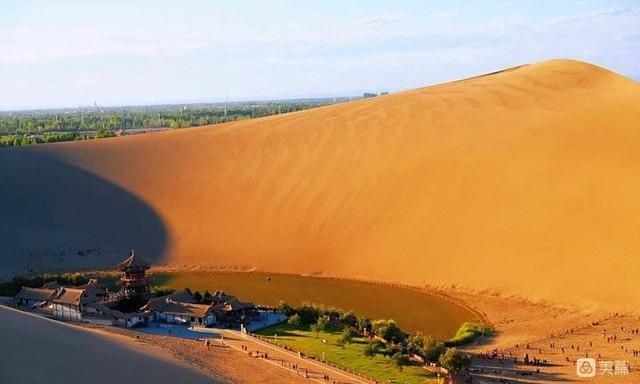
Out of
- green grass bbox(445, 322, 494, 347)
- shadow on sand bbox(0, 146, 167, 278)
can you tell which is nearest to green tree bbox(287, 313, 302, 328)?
green grass bbox(445, 322, 494, 347)

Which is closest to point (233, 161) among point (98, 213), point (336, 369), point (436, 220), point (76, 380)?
point (98, 213)

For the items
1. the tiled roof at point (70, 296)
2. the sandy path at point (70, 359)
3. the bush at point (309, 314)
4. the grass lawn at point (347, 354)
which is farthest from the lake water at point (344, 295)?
the sandy path at point (70, 359)

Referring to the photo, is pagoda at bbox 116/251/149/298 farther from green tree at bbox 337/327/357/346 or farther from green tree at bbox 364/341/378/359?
green tree at bbox 364/341/378/359

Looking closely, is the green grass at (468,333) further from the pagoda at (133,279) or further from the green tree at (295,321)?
the pagoda at (133,279)

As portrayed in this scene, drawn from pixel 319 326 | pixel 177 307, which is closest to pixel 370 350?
pixel 319 326

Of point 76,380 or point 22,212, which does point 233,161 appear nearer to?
point 22,212
